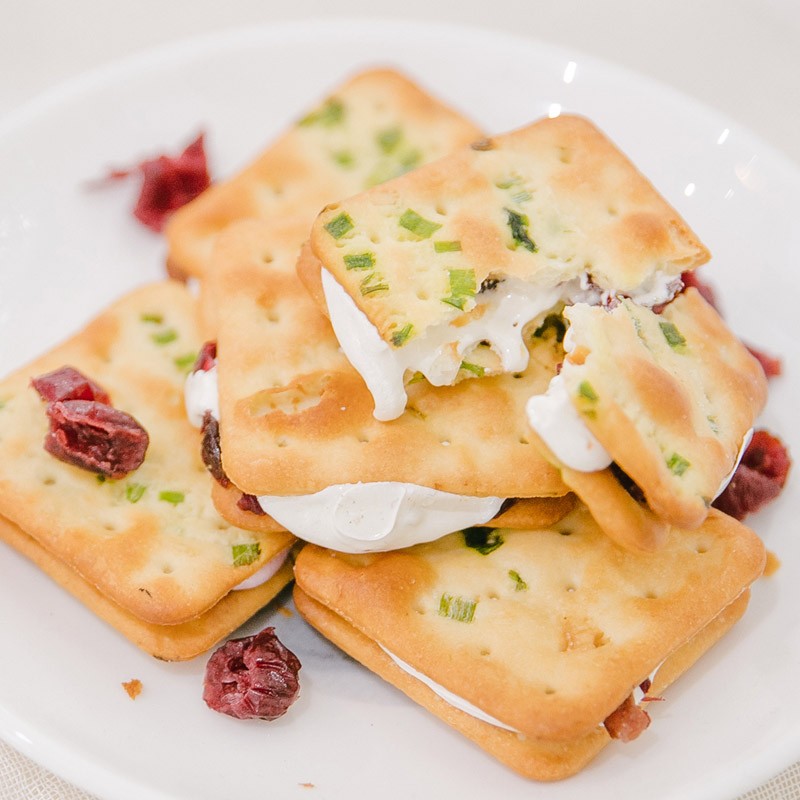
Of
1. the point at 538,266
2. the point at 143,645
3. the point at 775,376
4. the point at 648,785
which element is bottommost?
the point at 143,645

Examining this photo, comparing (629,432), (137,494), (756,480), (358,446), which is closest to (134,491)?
(137,494)

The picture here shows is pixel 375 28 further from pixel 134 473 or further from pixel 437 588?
pixel 437 588

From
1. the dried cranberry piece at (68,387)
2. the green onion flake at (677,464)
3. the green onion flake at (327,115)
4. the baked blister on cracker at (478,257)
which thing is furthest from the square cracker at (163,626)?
the green onion flake at (327,115)

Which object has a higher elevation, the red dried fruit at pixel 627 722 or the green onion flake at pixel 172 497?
the red dried fruit at pixel 627 722

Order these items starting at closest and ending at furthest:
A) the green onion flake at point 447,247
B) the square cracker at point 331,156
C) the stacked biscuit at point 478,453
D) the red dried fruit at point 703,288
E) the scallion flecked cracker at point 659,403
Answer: the scallion flecked cracker at point 659,403
the stacked biscuit at point 478,453
the green onion flake at point 447,247
the red dried fruit at point 703,288
the square cracker at point 331,156

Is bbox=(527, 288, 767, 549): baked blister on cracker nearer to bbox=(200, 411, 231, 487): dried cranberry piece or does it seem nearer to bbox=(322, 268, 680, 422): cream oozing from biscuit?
bbox=(322, 268, 680, 422): cream oozing from biscuit

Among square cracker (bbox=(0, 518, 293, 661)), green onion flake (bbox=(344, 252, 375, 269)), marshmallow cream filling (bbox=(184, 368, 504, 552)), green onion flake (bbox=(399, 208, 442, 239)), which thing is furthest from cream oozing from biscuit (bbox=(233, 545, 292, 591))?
green onion flake (bbox=(399, 208, 442, 239))

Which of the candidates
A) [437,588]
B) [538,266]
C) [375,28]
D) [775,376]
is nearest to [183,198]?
[375,28]

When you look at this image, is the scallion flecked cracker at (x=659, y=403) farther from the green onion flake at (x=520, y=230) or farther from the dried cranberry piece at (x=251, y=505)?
the dried cranberry piece at (x=251, y=505)
